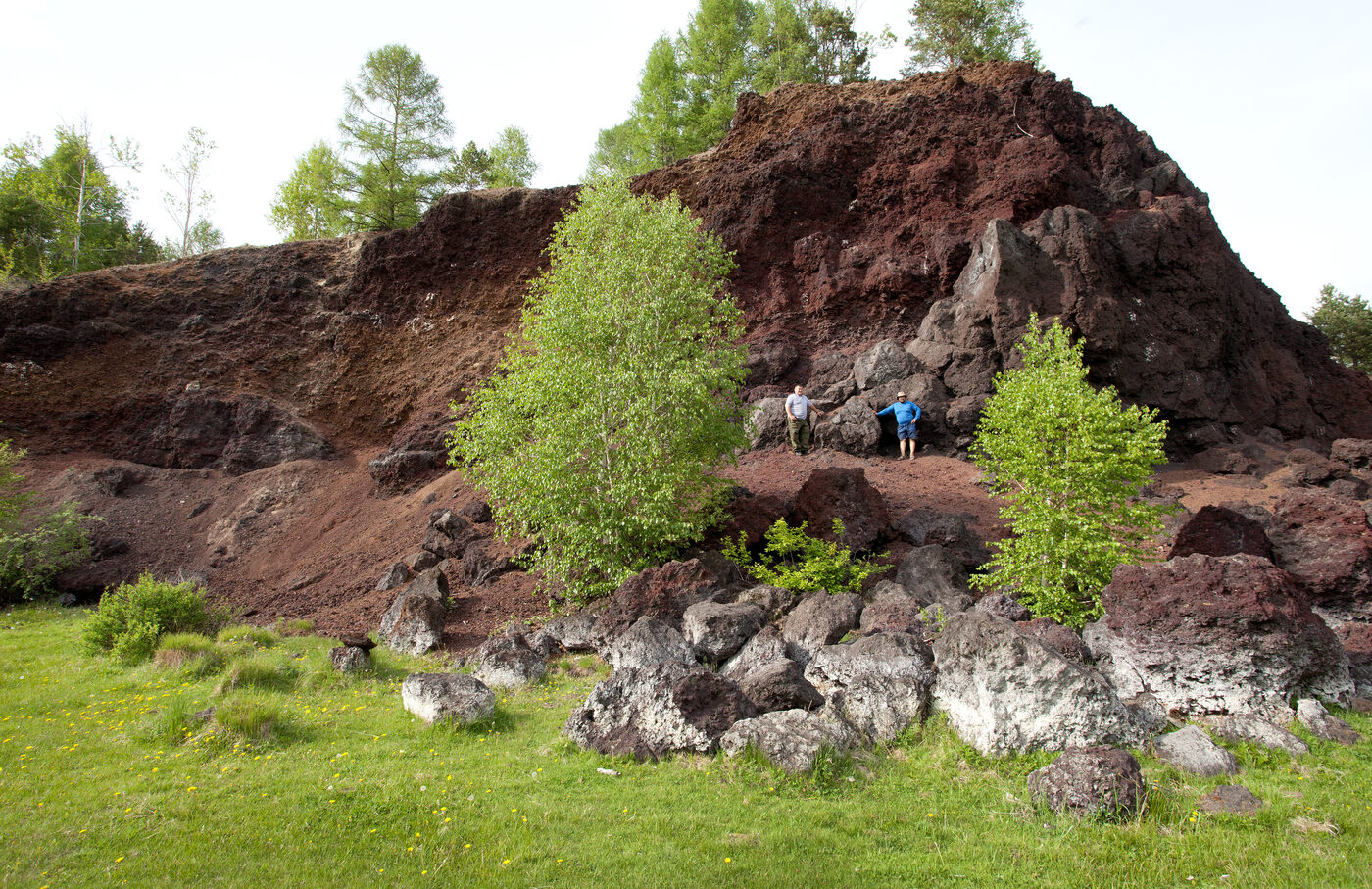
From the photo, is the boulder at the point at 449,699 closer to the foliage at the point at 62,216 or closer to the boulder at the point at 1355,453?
the boulder at the point at 1355,453

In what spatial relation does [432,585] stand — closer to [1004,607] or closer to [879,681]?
[879,681]

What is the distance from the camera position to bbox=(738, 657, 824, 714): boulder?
7828mm

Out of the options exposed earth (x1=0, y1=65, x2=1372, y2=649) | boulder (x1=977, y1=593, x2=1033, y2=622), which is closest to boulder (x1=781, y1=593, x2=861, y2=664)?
boulder (x1=977, y1=593, x2=1033, y2=622)

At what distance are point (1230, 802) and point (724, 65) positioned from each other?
40.1 metres

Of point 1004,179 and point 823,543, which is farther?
point 1004,179

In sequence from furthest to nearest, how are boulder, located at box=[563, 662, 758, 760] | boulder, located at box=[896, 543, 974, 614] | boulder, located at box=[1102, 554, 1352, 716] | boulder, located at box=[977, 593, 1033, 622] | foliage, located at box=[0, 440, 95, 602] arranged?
1. foliage, located at box=[0, 440, 95, 602]
2. boulder, located at box=[896, 543, 974, 614]
3. boulder, located at box=[977, 593, 1033, 622]
4. boulder, located at box=[1102, 554, 1352, 716]
5. boulder, located at box=[563, 662, 758, 760]

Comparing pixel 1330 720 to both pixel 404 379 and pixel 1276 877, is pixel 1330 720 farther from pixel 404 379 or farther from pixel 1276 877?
pixel 404 379

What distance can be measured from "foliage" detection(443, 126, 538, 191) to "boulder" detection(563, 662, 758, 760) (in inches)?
1268

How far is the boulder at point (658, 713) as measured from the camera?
7227mm

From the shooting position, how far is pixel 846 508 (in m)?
13.8

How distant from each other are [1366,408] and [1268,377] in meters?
3.77

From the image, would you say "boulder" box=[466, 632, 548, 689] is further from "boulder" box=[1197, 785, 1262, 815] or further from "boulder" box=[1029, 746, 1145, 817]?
"boulder" box=[1197, 785, 1262, 815]

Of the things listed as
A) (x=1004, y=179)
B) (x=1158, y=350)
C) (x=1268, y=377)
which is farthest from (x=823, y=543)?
(x=1268, y=377)

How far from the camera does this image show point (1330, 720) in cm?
688
